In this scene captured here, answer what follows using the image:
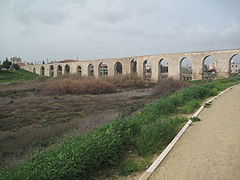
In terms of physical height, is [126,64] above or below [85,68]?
above

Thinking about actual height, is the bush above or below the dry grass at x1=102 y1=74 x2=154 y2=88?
below

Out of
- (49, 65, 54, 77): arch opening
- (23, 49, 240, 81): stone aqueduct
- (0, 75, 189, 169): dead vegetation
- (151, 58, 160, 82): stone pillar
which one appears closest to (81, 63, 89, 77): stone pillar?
(23, 49, 240, 81): stone aqueduct

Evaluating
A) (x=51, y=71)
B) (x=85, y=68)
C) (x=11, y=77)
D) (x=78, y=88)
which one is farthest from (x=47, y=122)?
(x=51, y=71)

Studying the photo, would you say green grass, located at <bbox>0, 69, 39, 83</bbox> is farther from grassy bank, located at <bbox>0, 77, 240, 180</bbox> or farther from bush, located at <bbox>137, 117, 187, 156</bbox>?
bush, located at <bbox>137, 117, 187, 156</bbox>

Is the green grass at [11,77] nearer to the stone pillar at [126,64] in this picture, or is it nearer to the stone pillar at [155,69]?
the stone pillar at [126,64]

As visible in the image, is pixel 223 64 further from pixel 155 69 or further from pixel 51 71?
pixel 51 71

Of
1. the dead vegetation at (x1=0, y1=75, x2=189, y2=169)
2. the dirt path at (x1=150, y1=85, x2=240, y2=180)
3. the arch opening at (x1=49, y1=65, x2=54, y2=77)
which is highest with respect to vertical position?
the arch opening at (x1=49, y1=65, x2=54, y2=77)

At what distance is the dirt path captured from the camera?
8.17 feet

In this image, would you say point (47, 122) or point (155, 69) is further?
point (155, 69)

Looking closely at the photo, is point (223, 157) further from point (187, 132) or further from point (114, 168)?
point (114, 168)

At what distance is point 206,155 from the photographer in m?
2.98

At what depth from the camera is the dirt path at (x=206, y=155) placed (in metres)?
2.49

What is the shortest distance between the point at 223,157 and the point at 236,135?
1.08m

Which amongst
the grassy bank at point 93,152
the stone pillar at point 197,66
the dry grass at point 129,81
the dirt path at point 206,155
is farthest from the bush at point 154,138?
the stone pillar at point 197,66
